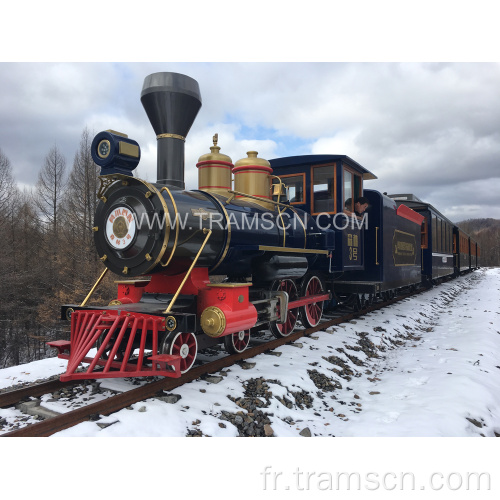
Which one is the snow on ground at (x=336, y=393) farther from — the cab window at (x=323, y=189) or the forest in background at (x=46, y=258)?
the forest in background at (x=46, y=258)

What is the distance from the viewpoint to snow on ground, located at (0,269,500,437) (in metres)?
3.33

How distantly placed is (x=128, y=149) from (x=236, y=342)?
2797 millimetres

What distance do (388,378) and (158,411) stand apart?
125 inches

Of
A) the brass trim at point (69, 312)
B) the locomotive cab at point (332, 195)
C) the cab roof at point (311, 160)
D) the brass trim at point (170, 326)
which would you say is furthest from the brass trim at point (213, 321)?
the cab roof at point (311, 160)

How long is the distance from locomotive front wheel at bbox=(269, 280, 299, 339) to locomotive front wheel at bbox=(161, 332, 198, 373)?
6.50ft

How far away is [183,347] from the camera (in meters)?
4.04

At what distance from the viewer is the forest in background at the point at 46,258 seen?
57.8ft

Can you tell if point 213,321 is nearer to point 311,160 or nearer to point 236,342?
point 236,342

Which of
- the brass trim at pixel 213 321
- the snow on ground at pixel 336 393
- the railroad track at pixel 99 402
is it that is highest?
the brass trim at pixel 213 321

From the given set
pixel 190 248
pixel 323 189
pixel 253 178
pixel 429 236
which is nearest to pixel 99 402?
pixel 190 248

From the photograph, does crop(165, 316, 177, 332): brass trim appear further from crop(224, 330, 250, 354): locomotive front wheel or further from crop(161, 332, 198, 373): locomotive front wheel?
crop(224, 330, 250, 354): locomotive front wheel

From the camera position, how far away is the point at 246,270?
575cm

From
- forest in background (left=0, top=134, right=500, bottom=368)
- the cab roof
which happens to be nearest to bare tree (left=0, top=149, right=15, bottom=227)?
forest in background (left=0, top=134, right=500, bottom=368)

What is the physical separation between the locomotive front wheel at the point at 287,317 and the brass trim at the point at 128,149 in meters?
2.81
